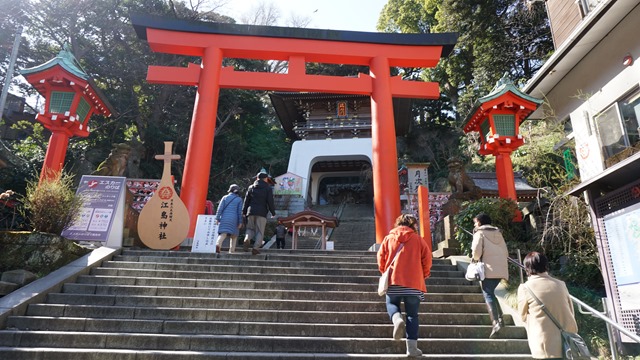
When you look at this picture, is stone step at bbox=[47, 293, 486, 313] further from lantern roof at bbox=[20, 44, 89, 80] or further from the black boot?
lantern roof at bbox=[20, 44, 89, 80]

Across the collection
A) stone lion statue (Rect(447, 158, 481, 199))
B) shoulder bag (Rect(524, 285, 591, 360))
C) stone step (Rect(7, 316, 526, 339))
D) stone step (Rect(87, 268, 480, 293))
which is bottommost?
stone step (Rect(7, 316, 526, 339))

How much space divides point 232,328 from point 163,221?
150 inches

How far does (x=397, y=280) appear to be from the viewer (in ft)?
12.3

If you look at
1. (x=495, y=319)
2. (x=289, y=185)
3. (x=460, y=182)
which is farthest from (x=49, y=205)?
(x=289, y=185)

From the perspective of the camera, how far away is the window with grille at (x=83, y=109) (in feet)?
29.7

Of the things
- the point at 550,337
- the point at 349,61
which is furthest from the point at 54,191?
the point at 349,61

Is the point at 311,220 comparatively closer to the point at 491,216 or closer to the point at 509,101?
the point at 491,216

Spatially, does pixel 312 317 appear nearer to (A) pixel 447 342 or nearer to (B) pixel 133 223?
(A) pixel 447 342

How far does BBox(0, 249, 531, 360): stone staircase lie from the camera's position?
3.89 meters

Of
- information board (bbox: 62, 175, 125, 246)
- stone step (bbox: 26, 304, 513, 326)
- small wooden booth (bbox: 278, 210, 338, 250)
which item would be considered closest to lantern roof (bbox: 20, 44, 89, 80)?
information board (bbox: 62, 175, 125, 246)

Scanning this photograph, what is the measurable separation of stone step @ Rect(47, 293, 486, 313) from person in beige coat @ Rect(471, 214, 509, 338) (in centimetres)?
Result: 68

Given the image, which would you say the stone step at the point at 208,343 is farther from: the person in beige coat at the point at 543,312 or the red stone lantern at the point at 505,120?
the red stone lantern at the point at 505,120

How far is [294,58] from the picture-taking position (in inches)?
411

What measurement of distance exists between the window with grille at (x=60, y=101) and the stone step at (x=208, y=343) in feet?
20.9
